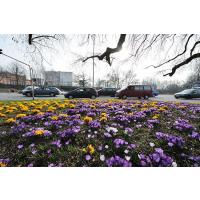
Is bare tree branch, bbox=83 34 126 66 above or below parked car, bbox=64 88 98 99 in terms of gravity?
above

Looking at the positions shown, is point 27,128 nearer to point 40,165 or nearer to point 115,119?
point 40,165

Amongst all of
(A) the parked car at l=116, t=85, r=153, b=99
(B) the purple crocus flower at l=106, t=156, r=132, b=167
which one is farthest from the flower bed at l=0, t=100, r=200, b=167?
(A) the parked car at l=116, t=85, r=153, b=99

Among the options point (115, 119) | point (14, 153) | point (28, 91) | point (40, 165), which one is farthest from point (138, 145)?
point (28, 91)

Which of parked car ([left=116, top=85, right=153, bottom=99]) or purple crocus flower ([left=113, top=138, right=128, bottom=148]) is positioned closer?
purple crocus flower ([left=113, top=138, right=128, bottom=148])

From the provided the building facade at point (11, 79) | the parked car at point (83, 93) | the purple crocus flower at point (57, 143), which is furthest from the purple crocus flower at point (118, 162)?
the building facade at point (11, 79)

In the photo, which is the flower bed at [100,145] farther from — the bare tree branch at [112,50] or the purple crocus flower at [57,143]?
the bare tree branch at [112,50]

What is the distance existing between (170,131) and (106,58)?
2.54 metres

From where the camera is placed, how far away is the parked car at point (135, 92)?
14.4 metres

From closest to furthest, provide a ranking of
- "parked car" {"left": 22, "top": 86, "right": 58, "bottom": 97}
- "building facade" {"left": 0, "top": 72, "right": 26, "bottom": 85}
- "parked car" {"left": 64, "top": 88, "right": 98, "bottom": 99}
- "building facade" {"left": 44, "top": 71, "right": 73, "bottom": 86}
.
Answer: "parked car" {"left": 64, "top": 88, "right": 98, "bottom": 99}
"parked car" {"left": 22, "top": 86, "right": 58, "bottom": 97}
"building facade" {"left": 44, "top": 71, "right": 73, "bottom": 86}
"building facade" {"left": 0, "top": 72, "right": 26, "bottom": 85}

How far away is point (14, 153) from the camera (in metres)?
2.10

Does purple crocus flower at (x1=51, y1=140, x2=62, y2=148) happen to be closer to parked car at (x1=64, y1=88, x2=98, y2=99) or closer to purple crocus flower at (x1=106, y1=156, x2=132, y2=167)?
purple crocus flower at (x1=106, y1=156, x2=132, y2=167)

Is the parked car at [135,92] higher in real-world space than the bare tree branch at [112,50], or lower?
lower

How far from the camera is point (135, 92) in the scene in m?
14.6

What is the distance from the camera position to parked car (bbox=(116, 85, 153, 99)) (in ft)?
47.3
